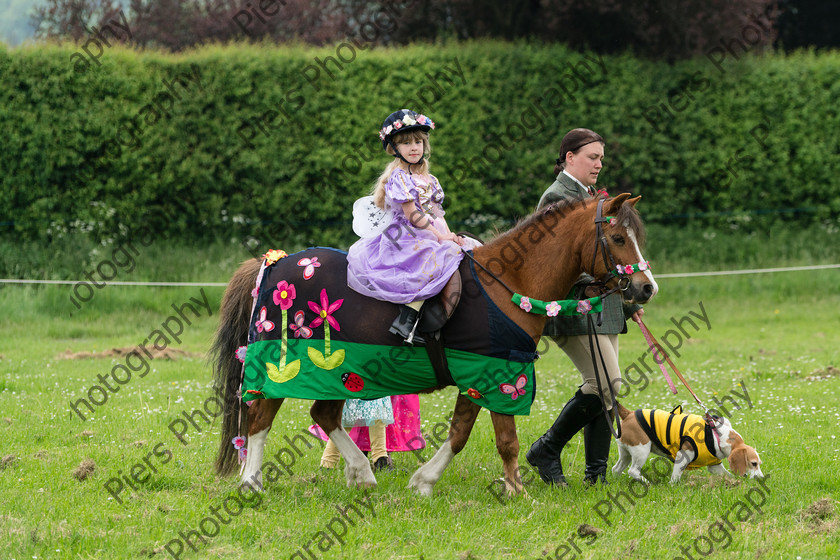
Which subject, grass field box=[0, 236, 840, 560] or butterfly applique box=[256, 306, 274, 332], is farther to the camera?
butterfly applique box=[256, 306, 274, 332]

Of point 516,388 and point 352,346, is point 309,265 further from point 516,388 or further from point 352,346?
point 516,388

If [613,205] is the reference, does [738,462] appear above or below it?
below

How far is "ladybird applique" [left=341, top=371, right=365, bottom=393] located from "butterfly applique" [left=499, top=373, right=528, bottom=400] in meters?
0.81

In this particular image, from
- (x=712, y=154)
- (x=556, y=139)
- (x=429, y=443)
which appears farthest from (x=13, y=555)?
(x=712, y=154)

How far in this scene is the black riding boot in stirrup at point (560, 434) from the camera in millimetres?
5363

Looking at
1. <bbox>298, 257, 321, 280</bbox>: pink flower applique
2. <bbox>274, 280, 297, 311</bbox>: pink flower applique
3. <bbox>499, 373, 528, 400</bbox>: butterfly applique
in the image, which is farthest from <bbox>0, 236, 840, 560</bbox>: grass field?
<bbox>298, 257, 321, 280</bbox>: pink flower applique

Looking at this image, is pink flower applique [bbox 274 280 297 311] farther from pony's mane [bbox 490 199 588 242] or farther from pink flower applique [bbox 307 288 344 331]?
pony's mane [bbox 490 199 588 242]

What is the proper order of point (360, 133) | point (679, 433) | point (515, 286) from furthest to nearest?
1. point (360, 133)
2. point (679, 433)
3. point (515, 286)

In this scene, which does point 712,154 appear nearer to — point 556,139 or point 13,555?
point 556,139

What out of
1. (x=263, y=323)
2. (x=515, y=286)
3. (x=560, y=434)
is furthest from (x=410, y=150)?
(x=560, y=434)

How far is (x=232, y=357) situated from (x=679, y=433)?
2775mm

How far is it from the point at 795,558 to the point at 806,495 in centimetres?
103

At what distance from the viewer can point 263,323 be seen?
5117 mm

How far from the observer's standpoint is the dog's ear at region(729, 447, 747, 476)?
16.9ft
